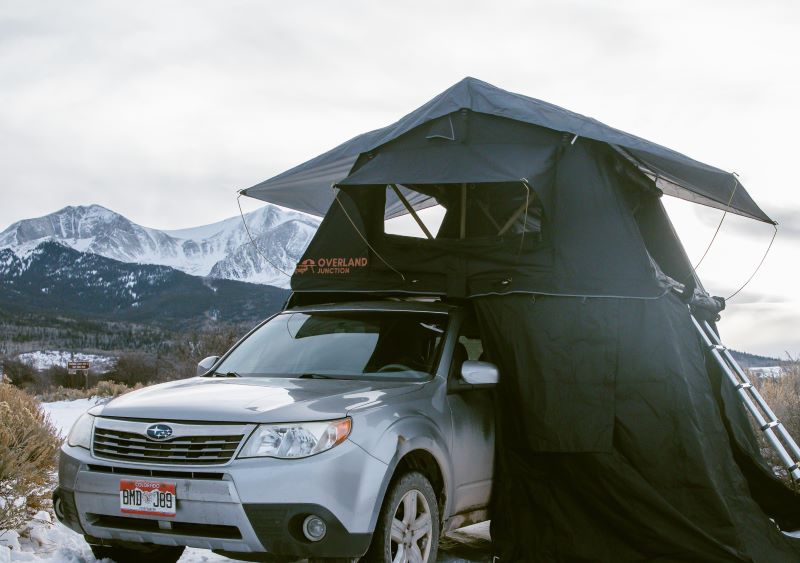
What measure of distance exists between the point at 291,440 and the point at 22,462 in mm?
3784

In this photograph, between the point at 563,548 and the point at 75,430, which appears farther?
the point at 563,548

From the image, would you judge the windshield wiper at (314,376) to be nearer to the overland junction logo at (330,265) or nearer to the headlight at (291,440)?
the headlight at (291,440)

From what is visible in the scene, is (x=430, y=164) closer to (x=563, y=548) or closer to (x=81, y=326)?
(x=563, y=548)

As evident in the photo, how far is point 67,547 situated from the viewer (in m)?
6.26

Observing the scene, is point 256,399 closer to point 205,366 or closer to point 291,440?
point 291,440

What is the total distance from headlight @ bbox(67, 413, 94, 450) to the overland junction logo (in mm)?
2512

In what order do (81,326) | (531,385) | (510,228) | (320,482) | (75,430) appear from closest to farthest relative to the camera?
1. (320,482)
2. (75,430)
3. (531,385)
4. (510,228)
5. (81,326)

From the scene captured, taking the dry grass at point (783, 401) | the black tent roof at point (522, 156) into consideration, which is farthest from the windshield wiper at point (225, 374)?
the dry grass at point (783, 401)

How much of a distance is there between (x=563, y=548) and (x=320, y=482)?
98.7 inches

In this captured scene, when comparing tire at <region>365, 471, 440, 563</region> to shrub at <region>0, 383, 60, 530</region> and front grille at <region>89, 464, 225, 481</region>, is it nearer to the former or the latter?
front grille at <region>89, 464, 225, 481</region>

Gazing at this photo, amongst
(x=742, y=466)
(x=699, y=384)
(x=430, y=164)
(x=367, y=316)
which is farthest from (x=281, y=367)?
(x=742, y=466)

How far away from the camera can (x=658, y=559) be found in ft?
21.0

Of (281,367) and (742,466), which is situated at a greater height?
(281,367)

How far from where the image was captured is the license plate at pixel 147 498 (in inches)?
191
